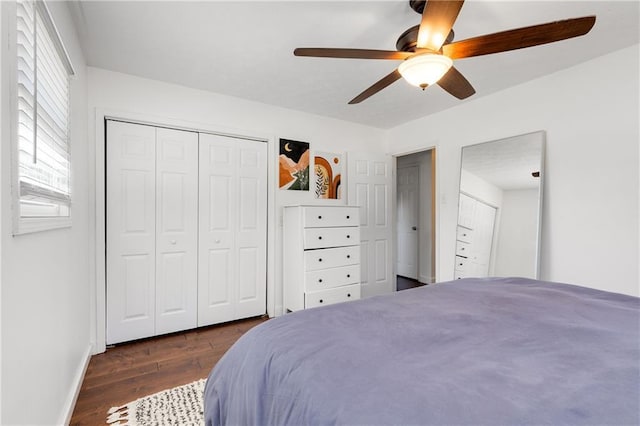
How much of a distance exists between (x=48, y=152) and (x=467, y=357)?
1806mm

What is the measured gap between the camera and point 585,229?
241 cm

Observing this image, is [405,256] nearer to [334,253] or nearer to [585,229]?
[334,253]

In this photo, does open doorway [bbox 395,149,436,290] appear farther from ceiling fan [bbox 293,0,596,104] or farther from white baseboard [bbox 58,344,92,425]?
white baseboard [bbox 58,344,92,425]

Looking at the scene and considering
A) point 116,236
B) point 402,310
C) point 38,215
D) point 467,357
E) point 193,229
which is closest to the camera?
point 467,357

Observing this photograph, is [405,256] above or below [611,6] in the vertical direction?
below

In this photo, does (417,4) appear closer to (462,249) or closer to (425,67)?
(425,67)

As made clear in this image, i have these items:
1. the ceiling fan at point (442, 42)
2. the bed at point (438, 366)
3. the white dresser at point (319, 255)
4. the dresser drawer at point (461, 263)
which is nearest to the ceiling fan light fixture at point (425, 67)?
the ceiling fan at point (442, 42)

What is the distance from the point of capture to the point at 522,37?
55.1 inches

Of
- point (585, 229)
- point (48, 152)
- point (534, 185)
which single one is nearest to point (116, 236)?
point (48, 152)

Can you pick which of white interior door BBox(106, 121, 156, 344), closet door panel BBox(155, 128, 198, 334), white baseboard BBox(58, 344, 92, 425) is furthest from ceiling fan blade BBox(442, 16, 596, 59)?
white baseboard BBox(58, 344, 92, 425)

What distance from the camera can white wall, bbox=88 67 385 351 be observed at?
2.50 metres

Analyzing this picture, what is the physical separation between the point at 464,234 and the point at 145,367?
3.22 m

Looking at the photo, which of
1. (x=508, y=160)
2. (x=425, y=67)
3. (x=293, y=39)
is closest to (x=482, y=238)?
(x=508, y=160)

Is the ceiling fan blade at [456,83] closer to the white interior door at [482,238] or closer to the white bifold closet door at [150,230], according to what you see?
the white interior door at [482,238]
